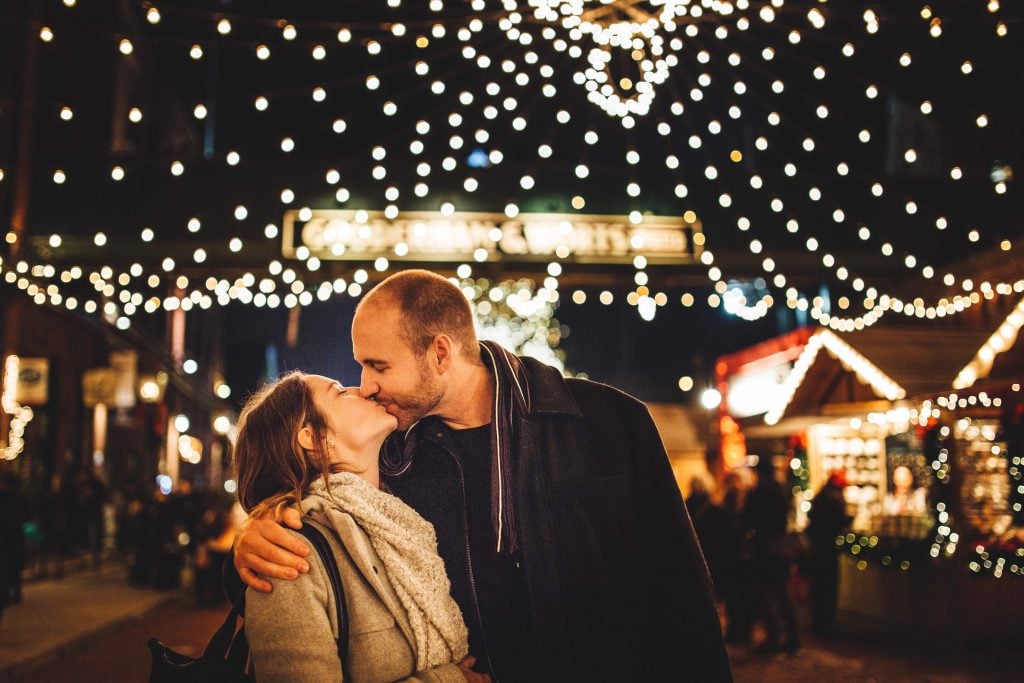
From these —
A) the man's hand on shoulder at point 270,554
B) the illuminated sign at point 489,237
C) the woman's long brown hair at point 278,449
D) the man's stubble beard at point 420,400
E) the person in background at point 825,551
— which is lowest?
the person in background at point 825,551

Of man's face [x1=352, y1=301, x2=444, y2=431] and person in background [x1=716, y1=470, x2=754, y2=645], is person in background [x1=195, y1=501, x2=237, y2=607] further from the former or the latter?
man's face [x1=352, y1=301, x2=444, y2=431]

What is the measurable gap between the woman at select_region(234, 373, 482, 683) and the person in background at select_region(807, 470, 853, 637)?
9081mm

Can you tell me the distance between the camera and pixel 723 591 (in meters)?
9.59

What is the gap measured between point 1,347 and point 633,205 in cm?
1010

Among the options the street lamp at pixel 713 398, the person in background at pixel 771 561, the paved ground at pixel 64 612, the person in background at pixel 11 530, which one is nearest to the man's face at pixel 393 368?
the paved ground at pixel 64 612

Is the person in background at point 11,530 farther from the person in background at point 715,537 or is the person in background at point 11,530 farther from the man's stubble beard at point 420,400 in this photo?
the man's stubble beard at point 420,400

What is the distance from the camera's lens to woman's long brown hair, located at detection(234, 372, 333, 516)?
234cm

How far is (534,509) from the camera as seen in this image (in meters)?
2.27

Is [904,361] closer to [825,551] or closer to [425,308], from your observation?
[825,551]

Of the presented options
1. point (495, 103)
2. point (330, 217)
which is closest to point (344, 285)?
point (330, 217)

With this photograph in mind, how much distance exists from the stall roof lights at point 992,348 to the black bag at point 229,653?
346 inches

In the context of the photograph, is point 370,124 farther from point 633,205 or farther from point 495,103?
point 633,205

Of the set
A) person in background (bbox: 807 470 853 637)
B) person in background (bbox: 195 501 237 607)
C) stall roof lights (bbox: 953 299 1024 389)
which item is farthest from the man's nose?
person in background (bbox: 195 501 237 607)

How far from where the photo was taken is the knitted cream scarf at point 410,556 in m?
2.12
